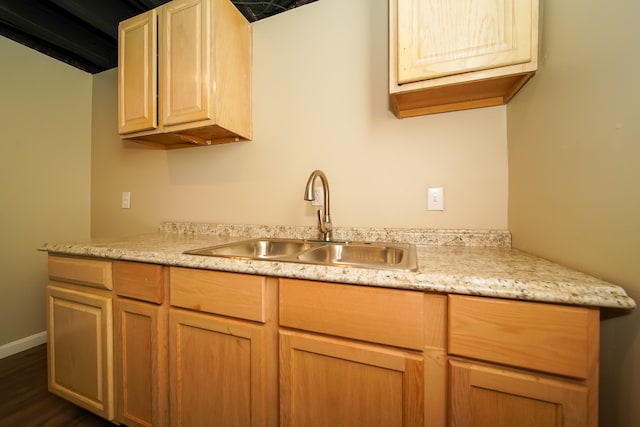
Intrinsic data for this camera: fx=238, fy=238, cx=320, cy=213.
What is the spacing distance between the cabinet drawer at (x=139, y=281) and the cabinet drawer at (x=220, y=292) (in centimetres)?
7

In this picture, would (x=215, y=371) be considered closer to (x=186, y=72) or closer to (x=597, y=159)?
(x=597, y=159)

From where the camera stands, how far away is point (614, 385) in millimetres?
568

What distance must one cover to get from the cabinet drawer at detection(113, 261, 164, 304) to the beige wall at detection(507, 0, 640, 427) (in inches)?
51.7

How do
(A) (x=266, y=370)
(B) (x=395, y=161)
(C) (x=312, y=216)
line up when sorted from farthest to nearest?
(C) (x=312, y=216)
(B) (x=395, y=161)
(A) (x=266, y=370)

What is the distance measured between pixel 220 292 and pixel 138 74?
134 cm

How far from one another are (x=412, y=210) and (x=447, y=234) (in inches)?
7.2

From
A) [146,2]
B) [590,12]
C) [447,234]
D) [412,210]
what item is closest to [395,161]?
[412,210]

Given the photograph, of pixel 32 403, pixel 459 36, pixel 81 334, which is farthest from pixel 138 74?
pixel 32 403

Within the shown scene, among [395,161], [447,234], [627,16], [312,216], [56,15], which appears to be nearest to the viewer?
[627,16]

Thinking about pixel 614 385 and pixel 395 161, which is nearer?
pixel 614 385

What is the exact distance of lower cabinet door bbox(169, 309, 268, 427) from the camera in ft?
2.46

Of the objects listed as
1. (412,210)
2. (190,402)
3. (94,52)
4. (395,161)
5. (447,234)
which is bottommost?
(190,402)

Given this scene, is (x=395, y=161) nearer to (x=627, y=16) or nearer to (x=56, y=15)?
(x=627, y=16)

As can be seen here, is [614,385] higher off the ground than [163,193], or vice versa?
[163,193]
